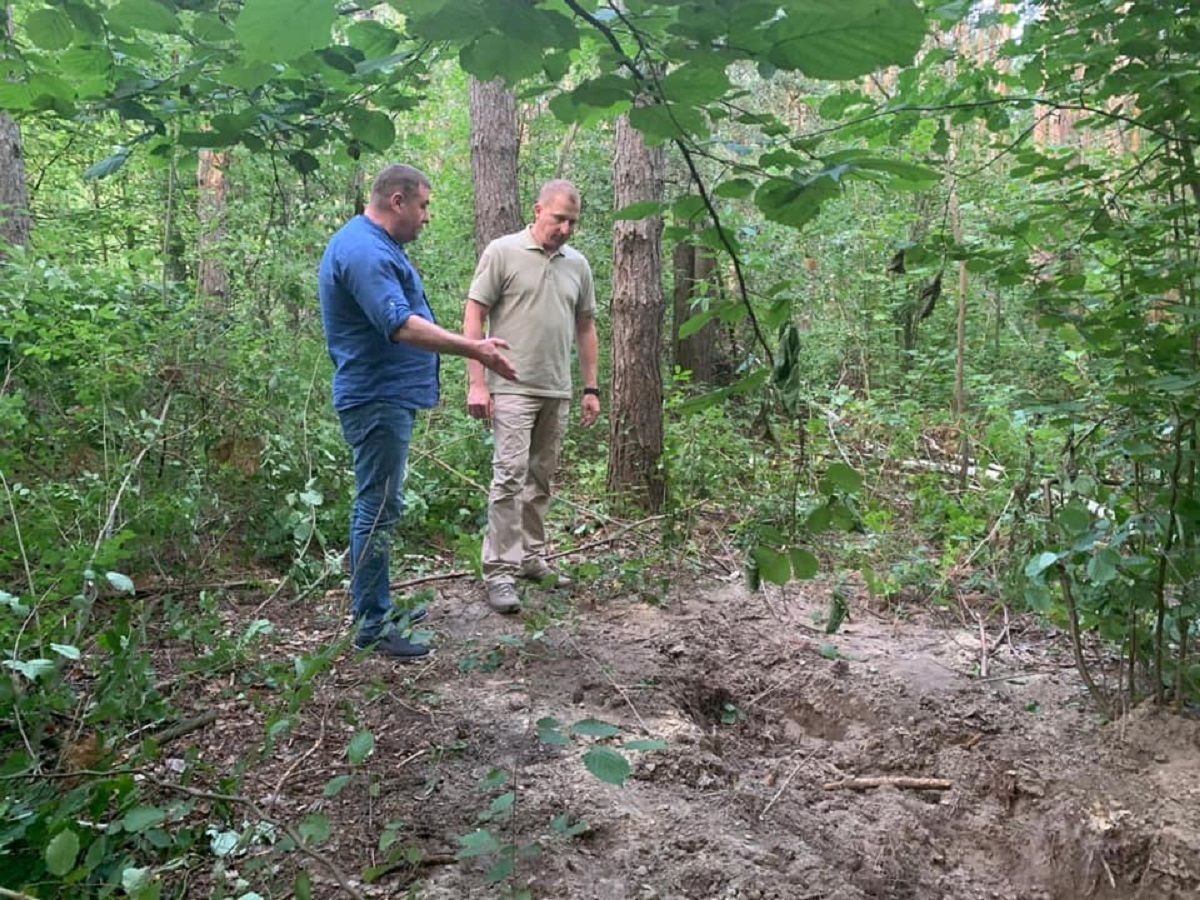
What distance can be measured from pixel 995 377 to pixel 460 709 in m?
9.20

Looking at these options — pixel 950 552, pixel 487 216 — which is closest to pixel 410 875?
pixel 950 552

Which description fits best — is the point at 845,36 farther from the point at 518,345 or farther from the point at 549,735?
the point at 518,345

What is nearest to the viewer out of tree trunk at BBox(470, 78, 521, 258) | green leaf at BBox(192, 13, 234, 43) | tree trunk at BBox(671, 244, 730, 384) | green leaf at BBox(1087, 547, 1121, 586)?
green leaf at BBox(192, 13, 234, 43)

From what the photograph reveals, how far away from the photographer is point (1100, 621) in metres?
2.93

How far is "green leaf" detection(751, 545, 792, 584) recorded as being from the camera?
155 centimetres

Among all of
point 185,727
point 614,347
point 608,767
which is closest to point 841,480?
point 608,767

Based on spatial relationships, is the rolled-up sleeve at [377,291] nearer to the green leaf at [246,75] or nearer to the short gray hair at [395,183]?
the short gray hair at [395,183]

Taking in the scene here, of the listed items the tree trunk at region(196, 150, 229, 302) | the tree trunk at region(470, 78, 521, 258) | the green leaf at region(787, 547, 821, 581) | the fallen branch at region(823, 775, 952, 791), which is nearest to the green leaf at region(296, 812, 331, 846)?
the green leaf at region(787, 547, 821, 581)

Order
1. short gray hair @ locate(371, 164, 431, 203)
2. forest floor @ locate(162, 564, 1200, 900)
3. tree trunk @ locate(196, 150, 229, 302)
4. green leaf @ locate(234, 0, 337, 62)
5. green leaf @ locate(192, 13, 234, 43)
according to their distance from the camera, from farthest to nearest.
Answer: tree trunk @ locate(196, 150, 229, 302) < short gray hair @ locate(371, 164, 431, 203) < forest floor @ locate(162, 564, 1200, 900) < green leaf @ locate(192, 13, 234, 43) < green leaf @ locate(234, 0, 337, 62)

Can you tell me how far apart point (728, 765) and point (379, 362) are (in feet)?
7.05

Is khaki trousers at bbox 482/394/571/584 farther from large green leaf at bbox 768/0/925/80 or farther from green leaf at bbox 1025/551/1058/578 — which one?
large green leaf at bbox 768/0/925/80

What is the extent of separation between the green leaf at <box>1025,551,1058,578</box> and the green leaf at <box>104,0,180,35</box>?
2736 mm

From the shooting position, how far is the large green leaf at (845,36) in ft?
3.45

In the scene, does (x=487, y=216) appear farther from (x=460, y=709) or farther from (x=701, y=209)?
(x=701, y=209)
